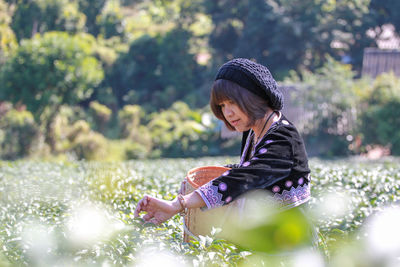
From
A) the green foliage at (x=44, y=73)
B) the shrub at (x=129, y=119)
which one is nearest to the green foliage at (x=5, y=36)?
the green foliage at (x=44, y=73)

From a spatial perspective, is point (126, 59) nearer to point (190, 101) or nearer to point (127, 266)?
point (190, 101)

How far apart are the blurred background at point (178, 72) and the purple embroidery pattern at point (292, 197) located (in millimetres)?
15050

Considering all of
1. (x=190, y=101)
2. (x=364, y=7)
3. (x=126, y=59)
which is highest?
(x=364, y=7)

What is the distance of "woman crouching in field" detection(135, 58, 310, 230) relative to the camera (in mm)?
1828

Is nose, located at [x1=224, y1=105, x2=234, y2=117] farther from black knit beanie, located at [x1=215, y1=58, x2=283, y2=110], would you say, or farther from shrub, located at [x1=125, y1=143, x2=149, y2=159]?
shrub, located at [x1=125, y1=143, x2=149, y2=159]

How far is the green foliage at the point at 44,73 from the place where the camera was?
18344mm

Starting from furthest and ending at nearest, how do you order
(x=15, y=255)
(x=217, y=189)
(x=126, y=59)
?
(x=126, y=59), (x=217, y=189), (x=15, y=255)

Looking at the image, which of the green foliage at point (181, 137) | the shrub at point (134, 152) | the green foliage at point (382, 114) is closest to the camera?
the green foliage at point (382, 114)

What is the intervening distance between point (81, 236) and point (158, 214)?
0.55m

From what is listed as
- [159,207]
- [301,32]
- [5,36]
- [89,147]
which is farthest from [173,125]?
[159,207]

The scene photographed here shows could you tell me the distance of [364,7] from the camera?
25312 mm

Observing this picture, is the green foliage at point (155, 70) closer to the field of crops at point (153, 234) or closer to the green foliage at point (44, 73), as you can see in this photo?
the green foliage at point (44, 73)

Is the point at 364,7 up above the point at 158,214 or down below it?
above

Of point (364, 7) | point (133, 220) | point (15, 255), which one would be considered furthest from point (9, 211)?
point (364, 7)
